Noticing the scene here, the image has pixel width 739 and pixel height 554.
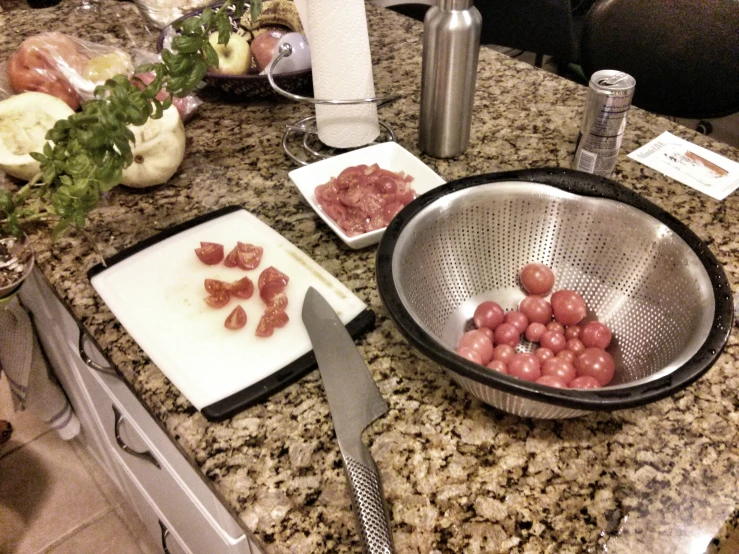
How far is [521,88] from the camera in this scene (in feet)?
3.97

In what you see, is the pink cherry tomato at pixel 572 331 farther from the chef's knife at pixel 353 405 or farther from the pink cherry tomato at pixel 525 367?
the chef's knife at pixel 353 405

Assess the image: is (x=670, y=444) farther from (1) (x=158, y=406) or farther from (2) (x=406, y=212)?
(1) (x=158, y=406)

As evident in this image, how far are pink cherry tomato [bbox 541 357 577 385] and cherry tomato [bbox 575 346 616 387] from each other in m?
0.01

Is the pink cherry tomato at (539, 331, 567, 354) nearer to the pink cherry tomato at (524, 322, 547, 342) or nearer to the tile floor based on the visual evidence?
the pink cherry tomato at (524, 322, 547, 342)

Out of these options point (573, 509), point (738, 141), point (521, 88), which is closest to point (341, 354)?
point (573, 509)

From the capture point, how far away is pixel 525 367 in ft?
2.06

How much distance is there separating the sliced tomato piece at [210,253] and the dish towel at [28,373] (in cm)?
44


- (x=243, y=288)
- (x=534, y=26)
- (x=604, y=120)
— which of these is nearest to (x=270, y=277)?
(x=243, y=288)

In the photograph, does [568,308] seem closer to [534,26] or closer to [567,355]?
[567,355]

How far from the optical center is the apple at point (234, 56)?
43.0 inches

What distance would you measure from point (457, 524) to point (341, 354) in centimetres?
23

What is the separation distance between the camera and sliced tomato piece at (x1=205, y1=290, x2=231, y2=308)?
0.73 m

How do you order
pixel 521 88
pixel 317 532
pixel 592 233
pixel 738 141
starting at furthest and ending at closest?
pixel 738 141, pixel 521 88, pixel 592 233, pixel 317 532

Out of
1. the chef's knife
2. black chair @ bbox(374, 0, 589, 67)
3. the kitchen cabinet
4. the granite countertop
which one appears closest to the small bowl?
the granite countertop
